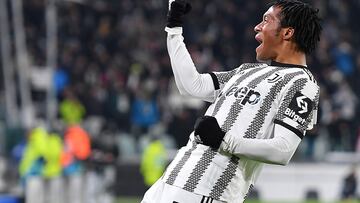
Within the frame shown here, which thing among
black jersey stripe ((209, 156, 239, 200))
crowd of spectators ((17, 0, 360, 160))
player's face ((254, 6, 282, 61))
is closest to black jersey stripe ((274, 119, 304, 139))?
black jersey stripe ((209, 156, 239, 200))

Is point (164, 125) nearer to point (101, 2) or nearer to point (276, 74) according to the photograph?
point (101, 2)

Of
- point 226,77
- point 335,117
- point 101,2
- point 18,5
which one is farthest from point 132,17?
point 226,77

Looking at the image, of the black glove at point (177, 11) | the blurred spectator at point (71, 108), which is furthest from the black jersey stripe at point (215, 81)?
the blurred spectator at point (71, 108)

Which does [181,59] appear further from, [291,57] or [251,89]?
[291,57]

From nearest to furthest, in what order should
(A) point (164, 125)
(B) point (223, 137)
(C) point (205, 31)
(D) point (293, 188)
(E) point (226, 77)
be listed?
(B) point (223, 137), (E) point (226, 77), (D) point (293, 188), (A) point (164, 125), (C) point (205, 31)

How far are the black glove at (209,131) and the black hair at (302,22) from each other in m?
0.59

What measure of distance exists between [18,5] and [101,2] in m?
4.29

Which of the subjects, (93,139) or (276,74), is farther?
(93,139)

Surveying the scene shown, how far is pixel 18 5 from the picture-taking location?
68.6 ft

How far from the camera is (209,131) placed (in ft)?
15.5

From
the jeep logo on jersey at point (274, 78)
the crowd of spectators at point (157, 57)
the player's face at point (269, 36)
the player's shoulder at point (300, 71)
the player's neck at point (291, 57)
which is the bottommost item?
the crowd of spectators at point (157, 57)

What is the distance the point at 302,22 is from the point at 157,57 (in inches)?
727

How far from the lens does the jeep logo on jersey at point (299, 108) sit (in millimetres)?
4730

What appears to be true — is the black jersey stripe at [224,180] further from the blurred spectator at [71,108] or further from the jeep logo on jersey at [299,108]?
the blurred spectator at [71,108]
